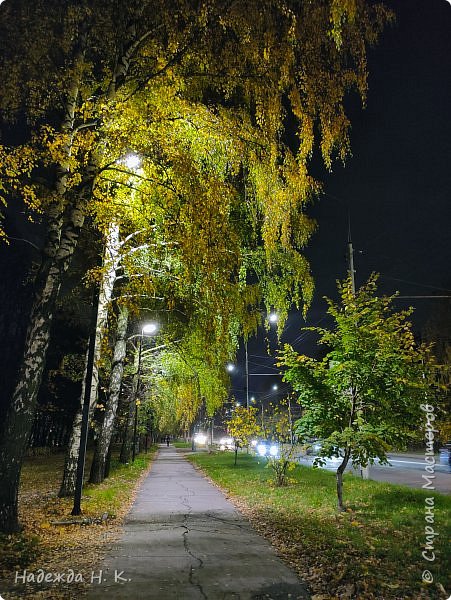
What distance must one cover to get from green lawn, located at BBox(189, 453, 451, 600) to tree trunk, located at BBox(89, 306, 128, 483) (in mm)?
4751

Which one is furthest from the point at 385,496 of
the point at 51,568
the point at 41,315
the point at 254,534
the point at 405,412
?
the point at 41,315

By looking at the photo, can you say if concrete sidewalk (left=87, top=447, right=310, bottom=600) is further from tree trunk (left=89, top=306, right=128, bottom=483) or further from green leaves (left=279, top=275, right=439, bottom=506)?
tree trunk (left=89, top=306, right=128, bottom=483)

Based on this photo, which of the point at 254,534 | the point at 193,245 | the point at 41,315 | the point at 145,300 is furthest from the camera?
the point at 145,300

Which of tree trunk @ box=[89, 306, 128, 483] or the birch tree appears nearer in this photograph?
the birch tree

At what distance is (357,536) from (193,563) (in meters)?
3.10

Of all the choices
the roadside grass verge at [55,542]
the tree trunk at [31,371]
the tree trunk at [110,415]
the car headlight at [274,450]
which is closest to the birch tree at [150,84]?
the tree trunk at [31,371]

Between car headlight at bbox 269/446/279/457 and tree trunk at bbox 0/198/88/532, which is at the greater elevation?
tree trunk at bbox 0/198/88/532

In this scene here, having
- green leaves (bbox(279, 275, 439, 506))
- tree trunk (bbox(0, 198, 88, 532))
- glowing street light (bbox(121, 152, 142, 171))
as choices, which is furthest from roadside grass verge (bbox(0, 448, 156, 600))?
glowing street light (bbox(121, 152, 142, 171))

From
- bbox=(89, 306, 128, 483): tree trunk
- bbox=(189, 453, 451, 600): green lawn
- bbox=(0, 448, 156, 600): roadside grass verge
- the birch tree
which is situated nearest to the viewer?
bbox=(0, 448, 156, 600): roadside grass verge

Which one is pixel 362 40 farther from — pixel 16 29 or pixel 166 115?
pixel 16 29

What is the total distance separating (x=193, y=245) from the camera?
20.4ft

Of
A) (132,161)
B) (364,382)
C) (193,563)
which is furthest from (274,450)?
(132,161)

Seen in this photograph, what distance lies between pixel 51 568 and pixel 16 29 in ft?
28.5

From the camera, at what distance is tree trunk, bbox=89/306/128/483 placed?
1427 cm
